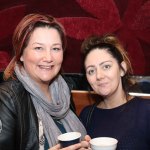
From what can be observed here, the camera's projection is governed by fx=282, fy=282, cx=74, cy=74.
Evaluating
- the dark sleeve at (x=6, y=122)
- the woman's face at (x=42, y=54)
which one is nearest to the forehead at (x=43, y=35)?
the woman's face at (x=42, y=54)

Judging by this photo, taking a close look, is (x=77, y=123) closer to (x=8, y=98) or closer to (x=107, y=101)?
(x=107, y=101)

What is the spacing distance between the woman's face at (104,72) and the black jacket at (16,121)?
396mm

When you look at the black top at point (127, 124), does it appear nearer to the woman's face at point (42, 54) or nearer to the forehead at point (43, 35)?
the woman's face at point (42, 54)

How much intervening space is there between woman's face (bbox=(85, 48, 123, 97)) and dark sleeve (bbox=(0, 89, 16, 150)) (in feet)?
1.63

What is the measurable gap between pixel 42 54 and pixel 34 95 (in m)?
0.23

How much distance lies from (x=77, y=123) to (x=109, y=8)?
80 centimetres

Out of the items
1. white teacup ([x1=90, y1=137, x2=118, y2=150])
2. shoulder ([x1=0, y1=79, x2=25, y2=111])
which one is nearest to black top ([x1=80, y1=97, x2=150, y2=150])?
white teacup ([x1=90, y1=137, x2=118, y2=150])

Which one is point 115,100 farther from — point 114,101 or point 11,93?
point 11,93

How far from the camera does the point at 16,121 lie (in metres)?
1.41

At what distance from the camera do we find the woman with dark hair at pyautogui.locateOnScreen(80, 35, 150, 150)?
4.96 ft

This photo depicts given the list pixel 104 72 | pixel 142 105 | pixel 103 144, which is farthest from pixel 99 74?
pixel 103 144

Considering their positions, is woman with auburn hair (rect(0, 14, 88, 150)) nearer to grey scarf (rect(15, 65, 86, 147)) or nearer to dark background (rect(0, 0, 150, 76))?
grey scarf (rect(15, 65, 86, 147))

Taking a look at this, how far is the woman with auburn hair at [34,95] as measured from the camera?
1.41 metres

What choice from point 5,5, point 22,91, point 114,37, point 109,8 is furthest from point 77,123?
point 5,5
